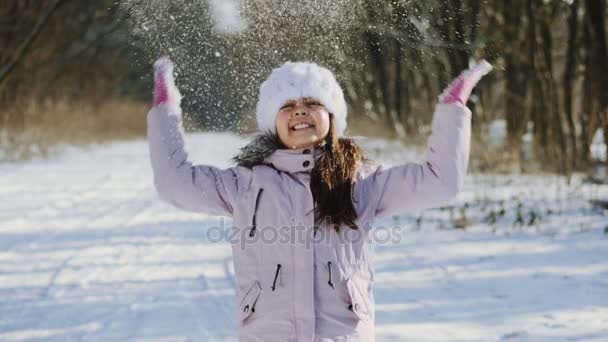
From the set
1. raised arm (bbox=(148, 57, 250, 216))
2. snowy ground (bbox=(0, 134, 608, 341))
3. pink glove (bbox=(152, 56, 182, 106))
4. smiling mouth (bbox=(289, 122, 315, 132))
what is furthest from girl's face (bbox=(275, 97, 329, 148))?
snowy ground (bbox=(0, 134, 608, 341))

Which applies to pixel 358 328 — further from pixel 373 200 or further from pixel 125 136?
pixel 125 136

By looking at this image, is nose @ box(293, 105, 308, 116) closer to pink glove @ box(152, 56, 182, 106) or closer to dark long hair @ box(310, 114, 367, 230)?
dark long hair @ box(310, 114, 367, 230)

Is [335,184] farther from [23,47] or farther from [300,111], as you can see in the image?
[23,47]

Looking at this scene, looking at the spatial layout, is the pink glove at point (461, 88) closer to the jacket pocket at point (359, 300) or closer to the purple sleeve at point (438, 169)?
the purple sleeve at point (438, 169)

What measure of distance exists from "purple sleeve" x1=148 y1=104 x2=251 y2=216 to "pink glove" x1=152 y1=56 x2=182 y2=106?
2cm

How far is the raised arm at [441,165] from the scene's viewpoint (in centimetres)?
227

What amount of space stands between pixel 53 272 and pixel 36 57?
48.5 ft

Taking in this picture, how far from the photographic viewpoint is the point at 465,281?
5.52 m

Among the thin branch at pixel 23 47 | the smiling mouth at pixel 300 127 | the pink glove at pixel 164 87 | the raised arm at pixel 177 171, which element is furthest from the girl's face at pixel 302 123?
the thin branch at pixel 23 47

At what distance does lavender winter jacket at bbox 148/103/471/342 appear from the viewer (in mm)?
2246

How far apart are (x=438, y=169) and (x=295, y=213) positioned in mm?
448

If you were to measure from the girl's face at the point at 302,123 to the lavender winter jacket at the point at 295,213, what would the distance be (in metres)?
0.05

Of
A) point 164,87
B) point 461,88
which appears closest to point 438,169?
point 461,88

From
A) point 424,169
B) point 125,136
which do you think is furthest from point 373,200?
point 125,136
